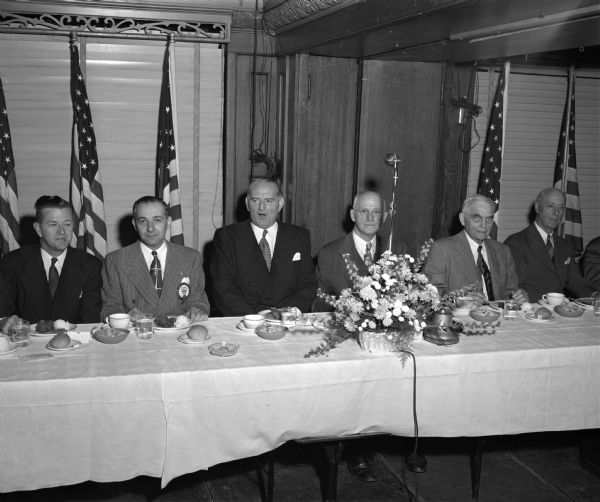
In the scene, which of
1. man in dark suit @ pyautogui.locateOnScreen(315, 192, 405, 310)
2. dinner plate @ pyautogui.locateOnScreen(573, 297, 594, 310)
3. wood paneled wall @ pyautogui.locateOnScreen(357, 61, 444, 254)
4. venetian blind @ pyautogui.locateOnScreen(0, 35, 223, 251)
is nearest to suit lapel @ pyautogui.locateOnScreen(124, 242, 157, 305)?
man in dark suit @ pyautogui.locateOnScreen(315, 192, 405, 310)

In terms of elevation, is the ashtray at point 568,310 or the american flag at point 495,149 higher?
the american flag at point 495,149

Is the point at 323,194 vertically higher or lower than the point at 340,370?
higher

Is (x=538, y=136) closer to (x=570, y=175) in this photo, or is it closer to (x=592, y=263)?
(x=570, y=175)

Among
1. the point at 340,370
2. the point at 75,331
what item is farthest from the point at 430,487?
the point at 75,331

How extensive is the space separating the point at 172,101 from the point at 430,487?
4301mm

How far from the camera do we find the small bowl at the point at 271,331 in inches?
A: 141

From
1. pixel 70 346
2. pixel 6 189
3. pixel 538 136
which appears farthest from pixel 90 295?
pixel 538 136

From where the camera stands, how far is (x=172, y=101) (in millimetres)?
6441

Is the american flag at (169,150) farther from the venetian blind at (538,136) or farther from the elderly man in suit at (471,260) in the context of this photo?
the venetian blind at (538,136)

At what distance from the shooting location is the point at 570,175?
686 cm

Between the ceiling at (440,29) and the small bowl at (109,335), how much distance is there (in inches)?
105

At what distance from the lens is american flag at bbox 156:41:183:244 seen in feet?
21.1

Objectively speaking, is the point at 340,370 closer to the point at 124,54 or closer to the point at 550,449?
the point at 550,449

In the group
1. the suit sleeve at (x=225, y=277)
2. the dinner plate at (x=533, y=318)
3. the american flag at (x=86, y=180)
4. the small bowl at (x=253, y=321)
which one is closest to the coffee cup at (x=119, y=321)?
the small bowl at (x=253, y=321)
